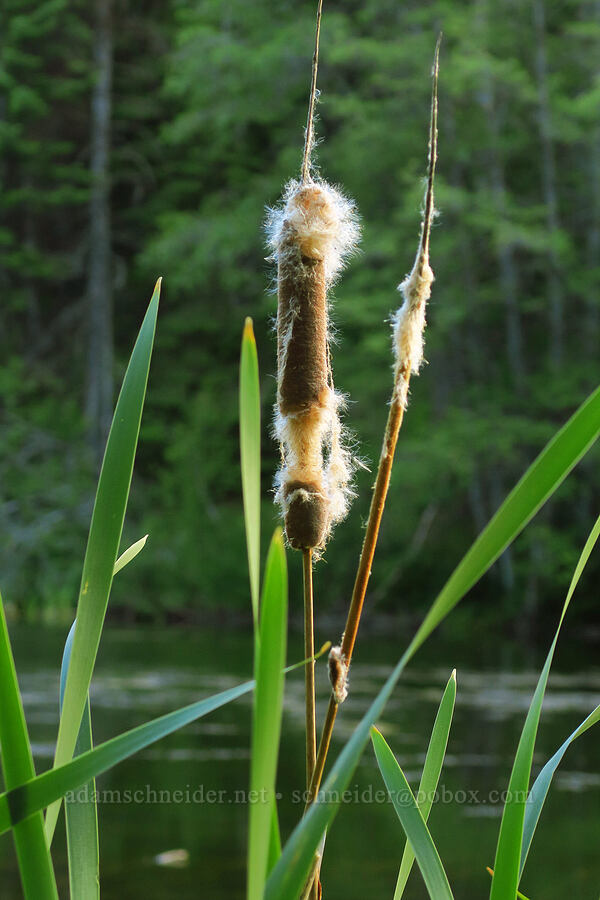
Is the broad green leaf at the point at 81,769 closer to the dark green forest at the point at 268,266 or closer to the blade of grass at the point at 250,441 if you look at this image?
the blade of grass at the point at 250,441

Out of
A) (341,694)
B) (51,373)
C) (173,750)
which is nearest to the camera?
(341,694)

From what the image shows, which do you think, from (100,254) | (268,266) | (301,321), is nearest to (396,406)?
(301,321)

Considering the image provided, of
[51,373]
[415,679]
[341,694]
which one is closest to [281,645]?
[341,694]

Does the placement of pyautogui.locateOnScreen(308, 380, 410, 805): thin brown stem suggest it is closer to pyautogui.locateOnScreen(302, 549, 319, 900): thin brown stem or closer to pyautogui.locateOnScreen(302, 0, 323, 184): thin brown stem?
pyautogui.locateOnScreen(302, 549, 319, 900): thin brown stem

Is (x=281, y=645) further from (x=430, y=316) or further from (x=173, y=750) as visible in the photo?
(x=430, y=316)

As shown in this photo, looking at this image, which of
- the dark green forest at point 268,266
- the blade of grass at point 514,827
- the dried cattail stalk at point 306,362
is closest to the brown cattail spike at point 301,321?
the dried cattail stalk at point 306,362

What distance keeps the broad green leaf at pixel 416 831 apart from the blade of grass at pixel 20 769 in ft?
0.74

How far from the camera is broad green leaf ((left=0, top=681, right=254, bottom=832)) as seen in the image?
22.4 inches

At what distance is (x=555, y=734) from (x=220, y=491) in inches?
343

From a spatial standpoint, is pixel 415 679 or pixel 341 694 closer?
pixel 341 694

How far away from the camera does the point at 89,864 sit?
0.72 metres

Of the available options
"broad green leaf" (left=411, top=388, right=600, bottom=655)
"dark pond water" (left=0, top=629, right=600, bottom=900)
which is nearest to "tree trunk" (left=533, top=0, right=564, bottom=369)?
"dark pond water" (left=0, top=629, right=600, bottom=900)

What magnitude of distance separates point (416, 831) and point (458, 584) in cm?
26

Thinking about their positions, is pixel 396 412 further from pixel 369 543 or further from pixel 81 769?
pixel 81 769
